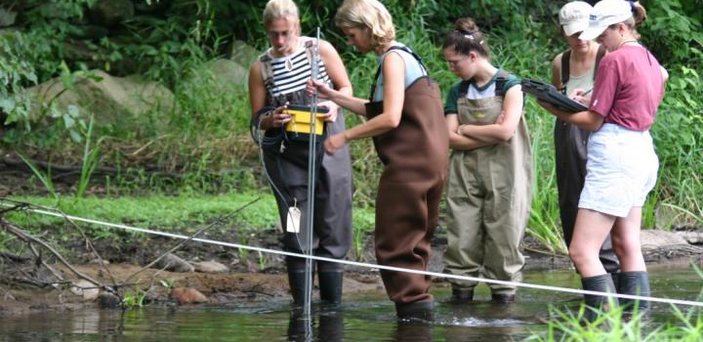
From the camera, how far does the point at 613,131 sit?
22.5 feet

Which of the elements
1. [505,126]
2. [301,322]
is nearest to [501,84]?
[505,126]

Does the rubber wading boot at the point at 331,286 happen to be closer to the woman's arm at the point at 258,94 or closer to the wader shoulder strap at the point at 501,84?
the woman's arm at the point at 258,94

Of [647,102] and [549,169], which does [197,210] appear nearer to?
[549,169]

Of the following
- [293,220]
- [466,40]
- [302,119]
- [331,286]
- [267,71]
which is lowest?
[331,286]

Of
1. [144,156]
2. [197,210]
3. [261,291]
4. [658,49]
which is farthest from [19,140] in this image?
[658,49]

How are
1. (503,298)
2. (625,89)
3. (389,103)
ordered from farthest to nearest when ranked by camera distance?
(503,298)
(389,103)
(625,89)

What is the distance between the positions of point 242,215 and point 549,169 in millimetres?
2601

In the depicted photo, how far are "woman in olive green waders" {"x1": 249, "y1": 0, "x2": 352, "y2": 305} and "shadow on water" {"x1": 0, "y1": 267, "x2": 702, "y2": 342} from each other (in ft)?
1.03

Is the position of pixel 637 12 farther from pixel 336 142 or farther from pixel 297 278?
pixel 297 278

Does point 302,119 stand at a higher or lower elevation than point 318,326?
higher

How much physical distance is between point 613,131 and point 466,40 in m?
1.38

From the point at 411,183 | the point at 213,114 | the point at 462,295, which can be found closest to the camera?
the point at 411,183

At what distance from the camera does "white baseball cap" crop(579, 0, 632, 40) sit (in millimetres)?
6816

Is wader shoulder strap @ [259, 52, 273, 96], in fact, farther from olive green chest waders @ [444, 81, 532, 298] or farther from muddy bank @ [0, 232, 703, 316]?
muddy bank @ [0, 232, 703, 316]
